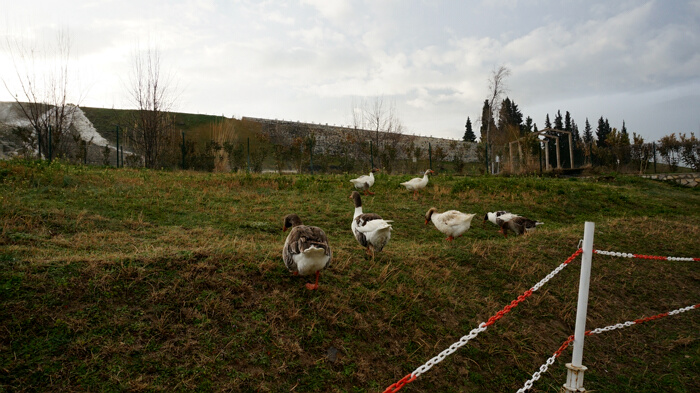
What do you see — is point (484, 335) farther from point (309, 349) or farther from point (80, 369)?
point (80, 369)

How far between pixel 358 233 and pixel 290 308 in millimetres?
2699

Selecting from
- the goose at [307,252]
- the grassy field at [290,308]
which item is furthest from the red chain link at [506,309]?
the goose at [307,252]

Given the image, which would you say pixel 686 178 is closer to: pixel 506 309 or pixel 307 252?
pixel 506 309

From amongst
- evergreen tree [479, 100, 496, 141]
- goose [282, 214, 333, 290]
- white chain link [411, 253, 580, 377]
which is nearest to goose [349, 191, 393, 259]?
goose [282, 214, 333, 290]

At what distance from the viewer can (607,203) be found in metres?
15.9

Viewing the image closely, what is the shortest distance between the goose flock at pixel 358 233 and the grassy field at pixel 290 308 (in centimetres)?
33

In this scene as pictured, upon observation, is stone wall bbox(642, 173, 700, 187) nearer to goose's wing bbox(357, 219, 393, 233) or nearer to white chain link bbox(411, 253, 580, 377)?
goose's wing bbox(357, 219, 393, 233)

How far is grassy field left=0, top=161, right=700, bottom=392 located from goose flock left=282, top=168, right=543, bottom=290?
1.09 feet

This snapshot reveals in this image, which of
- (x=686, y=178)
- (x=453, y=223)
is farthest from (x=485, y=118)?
(x=453, y=223)

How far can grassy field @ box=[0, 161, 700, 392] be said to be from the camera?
3.98 meters

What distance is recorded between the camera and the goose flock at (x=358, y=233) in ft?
16.3

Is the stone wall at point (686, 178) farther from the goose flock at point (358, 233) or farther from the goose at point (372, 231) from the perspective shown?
the goose at point (372, 231)

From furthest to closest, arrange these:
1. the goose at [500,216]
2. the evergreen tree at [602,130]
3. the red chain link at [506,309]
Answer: the evergreen tree at [602,130] < the goose at [500,216] < the red chain link at [506,309]

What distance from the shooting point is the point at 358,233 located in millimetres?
7398
